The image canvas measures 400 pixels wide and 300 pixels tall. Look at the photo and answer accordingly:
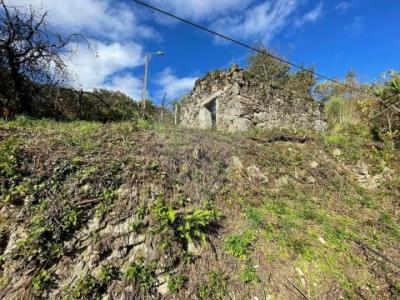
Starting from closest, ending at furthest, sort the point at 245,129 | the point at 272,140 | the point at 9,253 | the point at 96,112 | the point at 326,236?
the point at 9,253, the point at 326,236, the point at 272,140, the point at 245,129, the point at 96,112

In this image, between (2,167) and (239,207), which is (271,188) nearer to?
(239,207)

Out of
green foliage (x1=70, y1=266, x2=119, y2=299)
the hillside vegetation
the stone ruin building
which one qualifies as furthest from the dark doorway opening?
green foliage (x1=70, y1=266, x2=119, y2=299)

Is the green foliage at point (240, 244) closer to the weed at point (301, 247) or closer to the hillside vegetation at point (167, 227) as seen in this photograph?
the hillside vegetation at point (167, 227)

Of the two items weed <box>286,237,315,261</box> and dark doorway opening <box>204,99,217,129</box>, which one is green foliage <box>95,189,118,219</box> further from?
dark doorway opening <box>204,99,217,129</box>

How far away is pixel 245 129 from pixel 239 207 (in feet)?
14.9

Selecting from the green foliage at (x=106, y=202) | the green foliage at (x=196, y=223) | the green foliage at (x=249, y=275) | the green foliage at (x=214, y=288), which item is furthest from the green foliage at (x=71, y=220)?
the green foliage at (x=249, y=275)

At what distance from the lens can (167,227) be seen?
3.39m

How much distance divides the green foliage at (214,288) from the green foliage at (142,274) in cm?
53

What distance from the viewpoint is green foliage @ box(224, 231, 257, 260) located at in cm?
357

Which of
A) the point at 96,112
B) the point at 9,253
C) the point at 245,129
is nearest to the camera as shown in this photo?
the point at 9,253

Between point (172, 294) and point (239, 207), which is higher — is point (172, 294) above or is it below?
below

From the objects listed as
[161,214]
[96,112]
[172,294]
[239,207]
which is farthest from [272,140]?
[96,112]

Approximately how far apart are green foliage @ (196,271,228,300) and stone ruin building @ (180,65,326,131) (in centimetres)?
582

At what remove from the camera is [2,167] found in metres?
3.56
